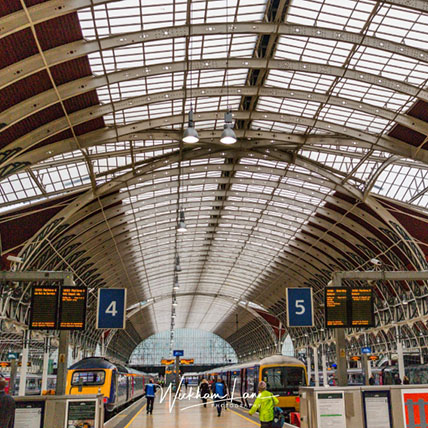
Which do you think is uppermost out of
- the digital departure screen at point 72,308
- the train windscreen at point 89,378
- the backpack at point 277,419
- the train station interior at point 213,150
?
the train station interior at point 213,150

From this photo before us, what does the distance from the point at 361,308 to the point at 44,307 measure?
1096cm

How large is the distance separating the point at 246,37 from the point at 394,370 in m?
32.7

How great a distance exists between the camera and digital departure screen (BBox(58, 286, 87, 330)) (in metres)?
17.1

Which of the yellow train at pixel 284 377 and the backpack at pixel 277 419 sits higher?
the yellow train at pixel 284 377

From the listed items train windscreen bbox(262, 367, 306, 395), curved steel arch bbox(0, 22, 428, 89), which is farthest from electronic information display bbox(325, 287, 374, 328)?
train windscreen bbox(262, 367, 306, 395)

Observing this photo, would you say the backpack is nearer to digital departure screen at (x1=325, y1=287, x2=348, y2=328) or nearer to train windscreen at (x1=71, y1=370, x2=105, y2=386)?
digital departure screen at (x1=325, y1=287, x2=348, y2=328)

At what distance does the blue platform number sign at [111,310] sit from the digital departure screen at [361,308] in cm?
871

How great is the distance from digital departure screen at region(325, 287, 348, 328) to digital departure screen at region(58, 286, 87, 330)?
841 cm

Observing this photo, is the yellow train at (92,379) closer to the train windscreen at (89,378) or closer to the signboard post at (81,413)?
the train windscreen at (89,378)

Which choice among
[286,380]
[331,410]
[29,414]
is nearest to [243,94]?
[286,380]

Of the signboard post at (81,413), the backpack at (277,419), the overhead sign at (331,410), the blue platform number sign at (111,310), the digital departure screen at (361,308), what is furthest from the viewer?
the blue platform number sign at (111,310)

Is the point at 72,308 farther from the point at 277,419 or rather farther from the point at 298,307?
the point at 298,307

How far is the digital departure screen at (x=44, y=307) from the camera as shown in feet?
56.0

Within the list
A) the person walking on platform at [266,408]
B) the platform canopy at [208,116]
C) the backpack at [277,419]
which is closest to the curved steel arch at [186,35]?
the platform canopy at [208,116]
